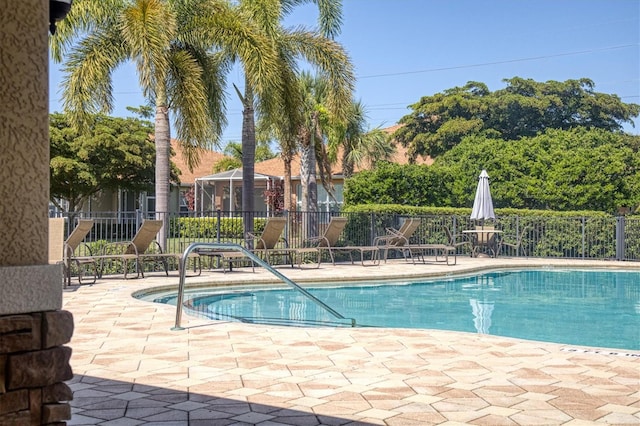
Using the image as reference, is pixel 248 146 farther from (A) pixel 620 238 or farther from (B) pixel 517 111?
(B) pixel 517 111

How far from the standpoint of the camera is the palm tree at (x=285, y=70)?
18000 mm

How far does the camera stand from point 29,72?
9.32 feet

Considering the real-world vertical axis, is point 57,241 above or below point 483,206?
below

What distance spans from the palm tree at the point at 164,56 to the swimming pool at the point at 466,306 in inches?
196

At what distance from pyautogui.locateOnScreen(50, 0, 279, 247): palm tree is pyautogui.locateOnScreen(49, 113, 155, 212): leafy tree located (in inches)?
523

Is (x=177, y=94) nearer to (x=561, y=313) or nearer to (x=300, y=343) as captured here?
(x=561, y=313)

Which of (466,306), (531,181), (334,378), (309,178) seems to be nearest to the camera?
(334,378)

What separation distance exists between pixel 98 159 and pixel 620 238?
2123 cm

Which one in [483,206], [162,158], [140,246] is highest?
[162,158]

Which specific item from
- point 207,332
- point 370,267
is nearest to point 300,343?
point 207,332

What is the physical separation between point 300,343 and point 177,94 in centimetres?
1140

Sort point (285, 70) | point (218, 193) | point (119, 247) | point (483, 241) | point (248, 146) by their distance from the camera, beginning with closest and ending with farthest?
point (119, 247) → point (248, 146) → point (285, 70) → point (483, 241) → point (218, 193)

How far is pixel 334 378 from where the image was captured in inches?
194

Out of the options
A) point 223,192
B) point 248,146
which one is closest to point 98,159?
point 223,192
